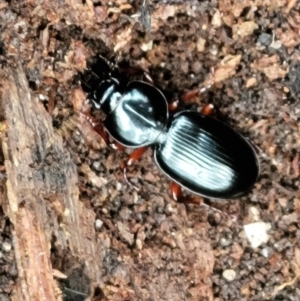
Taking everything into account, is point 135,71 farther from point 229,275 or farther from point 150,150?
point 229,275

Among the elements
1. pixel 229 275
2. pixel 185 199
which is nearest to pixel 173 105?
pixel 185 199

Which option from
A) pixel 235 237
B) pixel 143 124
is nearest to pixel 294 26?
pixel 143 124

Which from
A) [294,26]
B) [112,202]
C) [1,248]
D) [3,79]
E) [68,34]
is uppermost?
[294,26]

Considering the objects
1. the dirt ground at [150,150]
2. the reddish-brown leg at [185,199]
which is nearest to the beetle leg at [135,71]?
the dirt ground at [150,150]

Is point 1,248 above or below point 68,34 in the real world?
below

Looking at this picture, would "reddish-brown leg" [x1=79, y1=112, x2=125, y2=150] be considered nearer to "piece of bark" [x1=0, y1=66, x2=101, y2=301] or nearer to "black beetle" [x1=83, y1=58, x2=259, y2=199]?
"black beetle" [x1=83, y1=58, x2=259, y2=199]

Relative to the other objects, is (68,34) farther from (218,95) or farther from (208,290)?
(208,290)
